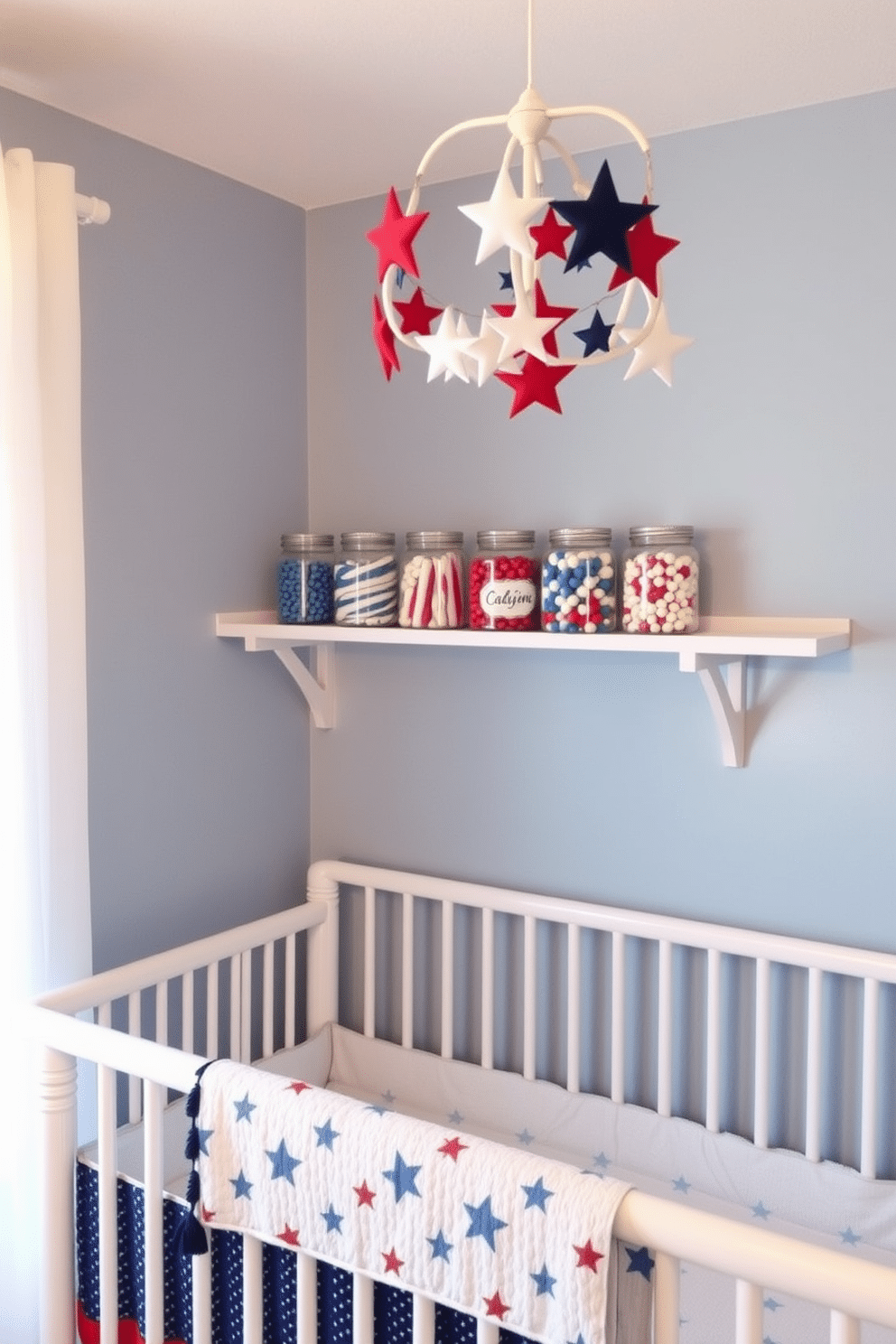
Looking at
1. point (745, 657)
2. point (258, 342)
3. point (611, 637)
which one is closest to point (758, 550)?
point (745, 657)

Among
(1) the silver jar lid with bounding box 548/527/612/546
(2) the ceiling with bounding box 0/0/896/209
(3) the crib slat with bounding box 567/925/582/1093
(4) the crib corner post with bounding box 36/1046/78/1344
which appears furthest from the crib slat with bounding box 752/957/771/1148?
(2) the ceiling with bounding box 0/0/896/209

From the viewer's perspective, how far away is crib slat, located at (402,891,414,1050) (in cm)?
224

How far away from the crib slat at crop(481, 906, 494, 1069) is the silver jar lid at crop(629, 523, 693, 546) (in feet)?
2.37

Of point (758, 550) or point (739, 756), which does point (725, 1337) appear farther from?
point (758, 550)

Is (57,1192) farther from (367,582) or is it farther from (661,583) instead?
(661,583)

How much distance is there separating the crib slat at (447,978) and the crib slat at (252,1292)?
0.78m

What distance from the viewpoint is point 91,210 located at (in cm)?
178

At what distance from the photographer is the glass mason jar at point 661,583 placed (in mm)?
1858

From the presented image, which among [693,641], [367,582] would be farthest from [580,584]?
[367,582]

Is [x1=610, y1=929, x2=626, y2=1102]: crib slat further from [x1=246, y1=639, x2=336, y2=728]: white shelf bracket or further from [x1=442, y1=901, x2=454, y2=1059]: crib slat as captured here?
[x1=246, y1=639, x2=336, y2=728]: white shelf bracket

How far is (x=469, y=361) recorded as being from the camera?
3.76ft

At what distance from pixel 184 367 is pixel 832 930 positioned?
143 centimetres

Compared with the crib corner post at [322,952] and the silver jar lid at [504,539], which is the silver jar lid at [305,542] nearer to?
the silver jar lid at [504,539]

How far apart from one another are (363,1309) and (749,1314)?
0.44 m
